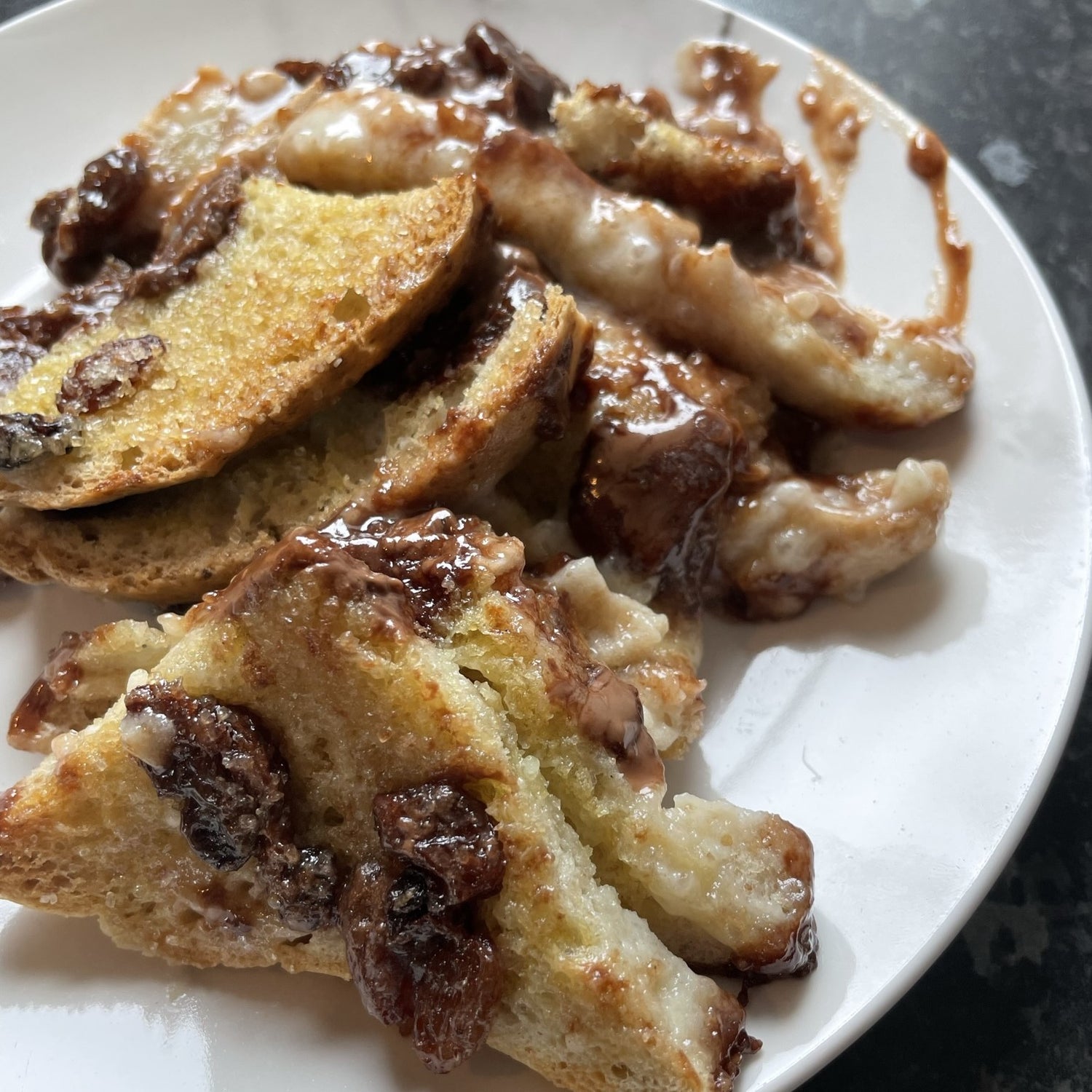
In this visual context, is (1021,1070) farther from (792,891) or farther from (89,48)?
(89,48)

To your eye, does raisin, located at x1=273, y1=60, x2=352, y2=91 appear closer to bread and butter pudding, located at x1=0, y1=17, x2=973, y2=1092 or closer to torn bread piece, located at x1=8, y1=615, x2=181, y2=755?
bread and butter pudding, located at x1=0, y1=17, x2=973, y2=1092

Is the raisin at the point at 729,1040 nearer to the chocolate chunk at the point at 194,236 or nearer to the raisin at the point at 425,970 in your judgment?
the raisin at the point at 425,970

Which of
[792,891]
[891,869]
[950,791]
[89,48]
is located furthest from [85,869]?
[89,48]

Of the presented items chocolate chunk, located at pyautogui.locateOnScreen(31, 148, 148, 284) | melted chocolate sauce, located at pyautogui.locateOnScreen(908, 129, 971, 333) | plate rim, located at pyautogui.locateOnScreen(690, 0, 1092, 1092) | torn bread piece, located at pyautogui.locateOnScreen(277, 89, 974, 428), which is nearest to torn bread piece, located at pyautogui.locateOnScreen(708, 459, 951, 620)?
torn bread piece, located at pyautogui.locateOnScreen(277, 89, 974, 428)

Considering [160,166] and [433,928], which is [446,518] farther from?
[160,166]

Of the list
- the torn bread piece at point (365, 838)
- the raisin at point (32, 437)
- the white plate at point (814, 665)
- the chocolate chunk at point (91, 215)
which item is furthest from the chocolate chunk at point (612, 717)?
the chocolate chunk at point (91, 215)
